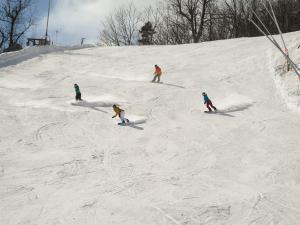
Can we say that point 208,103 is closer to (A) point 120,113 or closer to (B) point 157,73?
(A) point 120,113

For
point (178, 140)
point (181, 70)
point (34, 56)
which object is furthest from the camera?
point (34, 56)

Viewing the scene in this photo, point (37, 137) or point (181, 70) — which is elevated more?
point (181, 70)

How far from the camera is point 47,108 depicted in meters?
18.3

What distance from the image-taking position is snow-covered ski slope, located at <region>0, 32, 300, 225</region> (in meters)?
9.45

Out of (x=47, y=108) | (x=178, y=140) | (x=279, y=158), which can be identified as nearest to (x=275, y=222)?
(x=279, y=158)

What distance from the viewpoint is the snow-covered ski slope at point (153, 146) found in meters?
9.45

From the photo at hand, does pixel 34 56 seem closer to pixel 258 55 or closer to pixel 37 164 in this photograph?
pixel 258 55

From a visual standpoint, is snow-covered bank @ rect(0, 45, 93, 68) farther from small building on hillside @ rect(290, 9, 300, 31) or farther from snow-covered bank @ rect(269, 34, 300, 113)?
small building on hillside @ rect(290, 9, 300, 31)

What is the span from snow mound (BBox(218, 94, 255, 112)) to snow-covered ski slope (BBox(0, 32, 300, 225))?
0.08 metres

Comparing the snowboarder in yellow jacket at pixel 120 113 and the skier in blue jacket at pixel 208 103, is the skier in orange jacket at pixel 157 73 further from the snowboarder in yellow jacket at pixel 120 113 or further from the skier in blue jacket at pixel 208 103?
the snowboarder in yellow jacket at pixel 120 113

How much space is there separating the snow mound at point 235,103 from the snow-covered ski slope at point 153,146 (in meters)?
0.08

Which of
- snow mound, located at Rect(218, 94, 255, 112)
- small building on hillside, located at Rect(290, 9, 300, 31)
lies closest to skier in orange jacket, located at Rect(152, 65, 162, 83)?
snow mound, located at Rect(218, 94, 255, 112)

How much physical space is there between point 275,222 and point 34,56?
2523 cm

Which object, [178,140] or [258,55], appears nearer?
[178,140]
